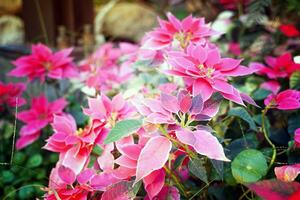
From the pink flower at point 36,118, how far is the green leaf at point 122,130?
1.38 ft

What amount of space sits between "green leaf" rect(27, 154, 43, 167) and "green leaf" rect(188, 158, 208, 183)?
1.79 feet

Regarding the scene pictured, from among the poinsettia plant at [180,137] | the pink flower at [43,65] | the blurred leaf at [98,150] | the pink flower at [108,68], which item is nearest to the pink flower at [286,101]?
the poinsettia plant at [180,137]

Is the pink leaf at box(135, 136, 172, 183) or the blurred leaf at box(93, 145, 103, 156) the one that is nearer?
the pink leaf at box(135, 136, 172, 183)

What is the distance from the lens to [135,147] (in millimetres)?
641

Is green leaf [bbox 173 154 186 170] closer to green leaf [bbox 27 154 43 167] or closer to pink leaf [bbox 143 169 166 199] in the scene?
pink leaf [bbox 143 169 166 199]

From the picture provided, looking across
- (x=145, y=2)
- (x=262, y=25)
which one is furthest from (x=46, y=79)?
(x=145, y=2)

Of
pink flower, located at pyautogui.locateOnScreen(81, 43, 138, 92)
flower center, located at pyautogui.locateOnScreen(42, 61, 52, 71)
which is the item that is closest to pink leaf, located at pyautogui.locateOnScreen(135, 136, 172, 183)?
pink flower, located at pyautogui.locateOnScreen(81, 43, 138, 92)

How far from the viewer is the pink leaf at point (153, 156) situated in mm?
558

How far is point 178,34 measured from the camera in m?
0.88

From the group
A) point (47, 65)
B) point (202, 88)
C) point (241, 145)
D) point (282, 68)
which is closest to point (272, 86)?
point (282, 68)

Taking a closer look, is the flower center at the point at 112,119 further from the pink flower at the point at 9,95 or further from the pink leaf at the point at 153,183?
the pink flower at the point at 9,95

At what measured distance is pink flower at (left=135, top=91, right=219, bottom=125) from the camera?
62 centimetres

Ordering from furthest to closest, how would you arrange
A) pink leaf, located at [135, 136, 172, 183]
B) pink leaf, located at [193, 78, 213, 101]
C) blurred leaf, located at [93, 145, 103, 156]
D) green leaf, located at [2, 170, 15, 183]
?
green leaf, located at [2, 170, 15, 183] → blurred leaf, located at [93, 145, 103, 156] → pink leaf, located at [193, 78, 213, 101] → pink leaf, located at [135, 136, 172, 183]

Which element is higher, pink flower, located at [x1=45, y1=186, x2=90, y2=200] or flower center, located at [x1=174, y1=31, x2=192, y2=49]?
flower center, located at [x1=174, y1=31, x2=192, y2=49]
